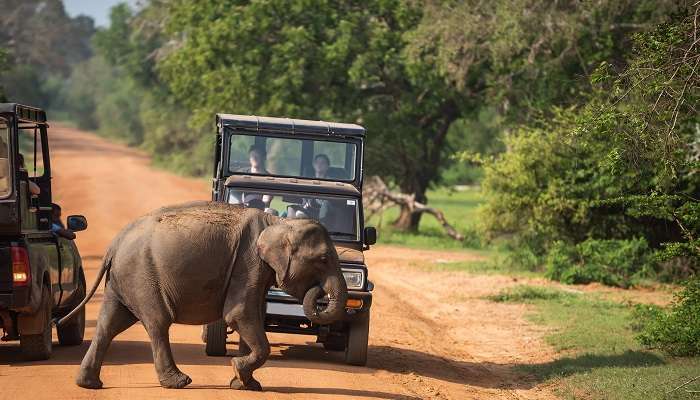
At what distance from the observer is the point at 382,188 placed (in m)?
30.7

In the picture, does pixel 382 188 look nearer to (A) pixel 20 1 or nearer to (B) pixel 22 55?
(B) pixel 22 55

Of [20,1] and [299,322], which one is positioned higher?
[20,1]

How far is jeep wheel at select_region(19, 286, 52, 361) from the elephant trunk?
8.89 ft

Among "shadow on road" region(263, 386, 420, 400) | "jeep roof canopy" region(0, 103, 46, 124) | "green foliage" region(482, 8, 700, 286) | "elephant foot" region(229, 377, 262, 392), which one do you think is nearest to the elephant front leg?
"elephant foot" region(229, 377, 262, 392)

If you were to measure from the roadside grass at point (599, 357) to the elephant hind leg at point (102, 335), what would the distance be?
4.76 meters

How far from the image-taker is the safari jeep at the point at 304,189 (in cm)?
1184

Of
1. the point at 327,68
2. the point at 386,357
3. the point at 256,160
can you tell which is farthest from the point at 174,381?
the point at 327,68

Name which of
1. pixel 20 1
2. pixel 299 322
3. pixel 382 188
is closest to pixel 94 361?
pixel 299 322

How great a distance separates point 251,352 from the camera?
10.1 metres

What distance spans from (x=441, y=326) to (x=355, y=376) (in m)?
6.38

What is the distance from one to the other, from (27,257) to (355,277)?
3191 millimetres

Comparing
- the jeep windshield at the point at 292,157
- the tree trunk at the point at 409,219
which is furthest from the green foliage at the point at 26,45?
the jeep windshield at the point at 292,157

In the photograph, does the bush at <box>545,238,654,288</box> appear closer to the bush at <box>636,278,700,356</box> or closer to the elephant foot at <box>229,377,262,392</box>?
the bush at <box>636,278,700,356</box>

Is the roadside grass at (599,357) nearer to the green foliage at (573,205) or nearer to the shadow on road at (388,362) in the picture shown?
the shadow on road at (388,362)
